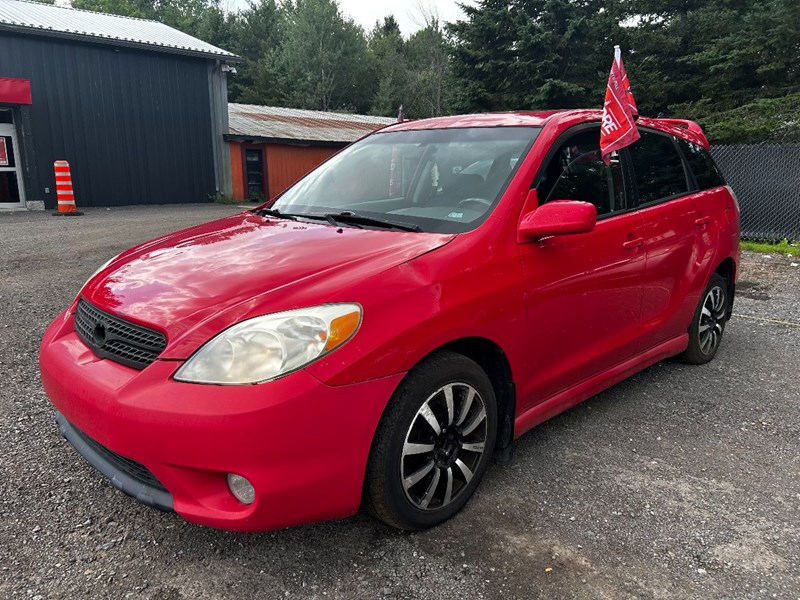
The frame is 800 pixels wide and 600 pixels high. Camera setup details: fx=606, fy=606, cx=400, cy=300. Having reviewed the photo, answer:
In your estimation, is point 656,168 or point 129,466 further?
point 656,168

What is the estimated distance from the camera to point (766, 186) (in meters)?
9.95

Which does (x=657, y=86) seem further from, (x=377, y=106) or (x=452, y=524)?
(x=377, y=106)

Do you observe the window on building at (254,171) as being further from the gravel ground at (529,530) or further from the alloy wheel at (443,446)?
the alloy wheel at (443,446)

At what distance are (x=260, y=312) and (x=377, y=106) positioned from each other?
45.6 m

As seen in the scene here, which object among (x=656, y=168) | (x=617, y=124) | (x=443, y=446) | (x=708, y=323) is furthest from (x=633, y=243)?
(x=443, y=446)

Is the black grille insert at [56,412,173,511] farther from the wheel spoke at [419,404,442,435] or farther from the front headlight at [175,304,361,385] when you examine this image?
the wheel spoke at [419,404,442,435]

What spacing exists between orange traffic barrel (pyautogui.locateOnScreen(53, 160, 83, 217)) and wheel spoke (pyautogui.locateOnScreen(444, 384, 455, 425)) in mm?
14457

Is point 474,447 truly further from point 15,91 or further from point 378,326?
point 15,91

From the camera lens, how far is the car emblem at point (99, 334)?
235 centimetres

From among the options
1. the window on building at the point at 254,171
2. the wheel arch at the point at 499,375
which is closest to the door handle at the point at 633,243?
the wheel arch at the point at 499,375

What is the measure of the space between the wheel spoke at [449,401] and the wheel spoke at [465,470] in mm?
189

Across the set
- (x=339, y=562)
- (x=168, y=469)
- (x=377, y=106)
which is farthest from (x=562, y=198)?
(x=377, y=106)

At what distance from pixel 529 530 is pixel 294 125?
77.1 ft

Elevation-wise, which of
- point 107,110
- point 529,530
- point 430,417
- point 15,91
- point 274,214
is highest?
point 15,91
